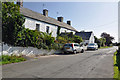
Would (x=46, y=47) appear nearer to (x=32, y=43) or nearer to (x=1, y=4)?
(x=32, y=43)

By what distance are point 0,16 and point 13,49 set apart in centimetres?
352

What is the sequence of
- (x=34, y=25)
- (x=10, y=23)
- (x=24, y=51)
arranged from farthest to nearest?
(x=34, y=25) < (x=24, y=51) < (x=10, y=23)

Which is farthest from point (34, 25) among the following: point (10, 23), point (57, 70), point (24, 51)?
point (57, 70)

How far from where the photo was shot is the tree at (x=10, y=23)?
1145 centimetres

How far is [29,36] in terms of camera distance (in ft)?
45.1

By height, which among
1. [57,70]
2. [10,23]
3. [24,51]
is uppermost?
[10,23]

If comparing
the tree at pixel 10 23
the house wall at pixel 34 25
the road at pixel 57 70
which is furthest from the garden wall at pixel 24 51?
the house wall at pixel 34 25

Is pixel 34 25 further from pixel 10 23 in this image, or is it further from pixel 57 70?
pixel 57 70

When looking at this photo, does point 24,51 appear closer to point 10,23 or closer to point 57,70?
point 10,23

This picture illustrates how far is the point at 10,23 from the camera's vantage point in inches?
453

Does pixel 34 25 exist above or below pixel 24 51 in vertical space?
above

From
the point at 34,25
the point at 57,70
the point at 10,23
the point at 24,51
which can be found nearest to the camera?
the point at 57,70

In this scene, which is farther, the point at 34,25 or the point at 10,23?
the point at 34,25

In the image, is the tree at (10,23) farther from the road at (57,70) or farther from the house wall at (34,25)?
the house wall at (34,25)
